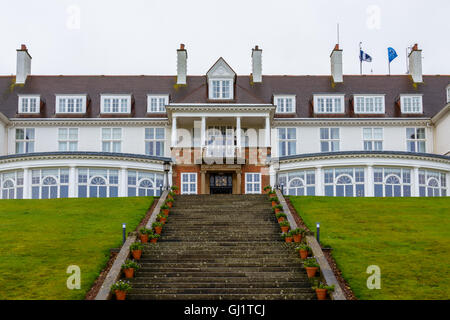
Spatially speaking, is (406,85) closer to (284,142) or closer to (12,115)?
(284,142)

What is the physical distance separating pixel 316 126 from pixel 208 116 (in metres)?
8.91

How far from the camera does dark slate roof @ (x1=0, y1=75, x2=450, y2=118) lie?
50500mm

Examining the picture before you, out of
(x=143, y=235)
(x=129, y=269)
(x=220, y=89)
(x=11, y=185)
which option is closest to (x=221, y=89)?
(x=220, y=89)

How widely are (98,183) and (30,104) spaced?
1346 centimetres

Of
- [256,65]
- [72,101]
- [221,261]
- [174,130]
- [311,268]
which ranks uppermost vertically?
[256,65]

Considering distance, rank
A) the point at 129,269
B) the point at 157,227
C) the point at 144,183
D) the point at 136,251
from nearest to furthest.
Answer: the point at 129,269 < the point at 136,251 < the point at 157,227 < the point at 144,183

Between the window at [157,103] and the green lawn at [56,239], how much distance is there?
16.0 m

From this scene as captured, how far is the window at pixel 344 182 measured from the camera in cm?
3938

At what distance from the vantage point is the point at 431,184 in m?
39.9

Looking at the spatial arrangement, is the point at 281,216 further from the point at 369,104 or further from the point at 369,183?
the point at 369,104

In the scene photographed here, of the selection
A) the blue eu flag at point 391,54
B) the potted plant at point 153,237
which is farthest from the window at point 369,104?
the potted plant at point 153,237

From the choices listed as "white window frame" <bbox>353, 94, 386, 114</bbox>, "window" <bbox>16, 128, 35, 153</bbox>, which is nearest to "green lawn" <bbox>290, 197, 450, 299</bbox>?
"white window frame" <bbox>353, 94, 386, 114</bbox>

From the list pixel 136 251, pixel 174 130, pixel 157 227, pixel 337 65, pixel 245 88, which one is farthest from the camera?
pixel 337 65

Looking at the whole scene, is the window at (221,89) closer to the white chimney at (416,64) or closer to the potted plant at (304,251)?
the white chimney at (416,64)
